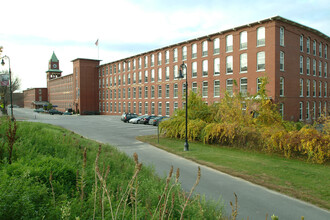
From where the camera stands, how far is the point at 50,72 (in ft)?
388

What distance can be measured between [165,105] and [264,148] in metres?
36.4

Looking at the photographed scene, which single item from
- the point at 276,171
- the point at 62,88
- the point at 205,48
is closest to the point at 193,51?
the point at 205,48

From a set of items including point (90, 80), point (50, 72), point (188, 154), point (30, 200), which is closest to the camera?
point (30, 200)

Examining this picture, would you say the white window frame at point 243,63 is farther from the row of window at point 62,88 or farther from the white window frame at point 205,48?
the row of window at point 62,88

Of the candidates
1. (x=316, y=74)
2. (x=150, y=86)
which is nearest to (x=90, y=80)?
(x=150, y=86)

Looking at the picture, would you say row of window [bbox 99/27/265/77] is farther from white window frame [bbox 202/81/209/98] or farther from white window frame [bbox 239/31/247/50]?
white window frame [bbox 202/81/209/98]

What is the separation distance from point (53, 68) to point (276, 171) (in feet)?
410

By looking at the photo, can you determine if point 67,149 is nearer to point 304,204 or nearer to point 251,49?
point 304,204

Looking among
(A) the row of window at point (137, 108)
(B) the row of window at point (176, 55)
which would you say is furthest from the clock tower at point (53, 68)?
(A) the row of window at point (137, 108)

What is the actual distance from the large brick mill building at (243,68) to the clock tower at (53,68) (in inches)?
2701

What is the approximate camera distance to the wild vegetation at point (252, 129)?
13.9 metres

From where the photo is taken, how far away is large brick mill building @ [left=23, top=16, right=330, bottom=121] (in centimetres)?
3447

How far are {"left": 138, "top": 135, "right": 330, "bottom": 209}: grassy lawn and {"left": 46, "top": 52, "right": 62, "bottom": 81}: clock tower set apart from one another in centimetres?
11589

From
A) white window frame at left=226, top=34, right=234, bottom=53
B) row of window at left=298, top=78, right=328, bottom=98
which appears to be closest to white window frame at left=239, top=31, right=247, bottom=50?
white window frame at left=226, top=34, right=234, bottom=53
